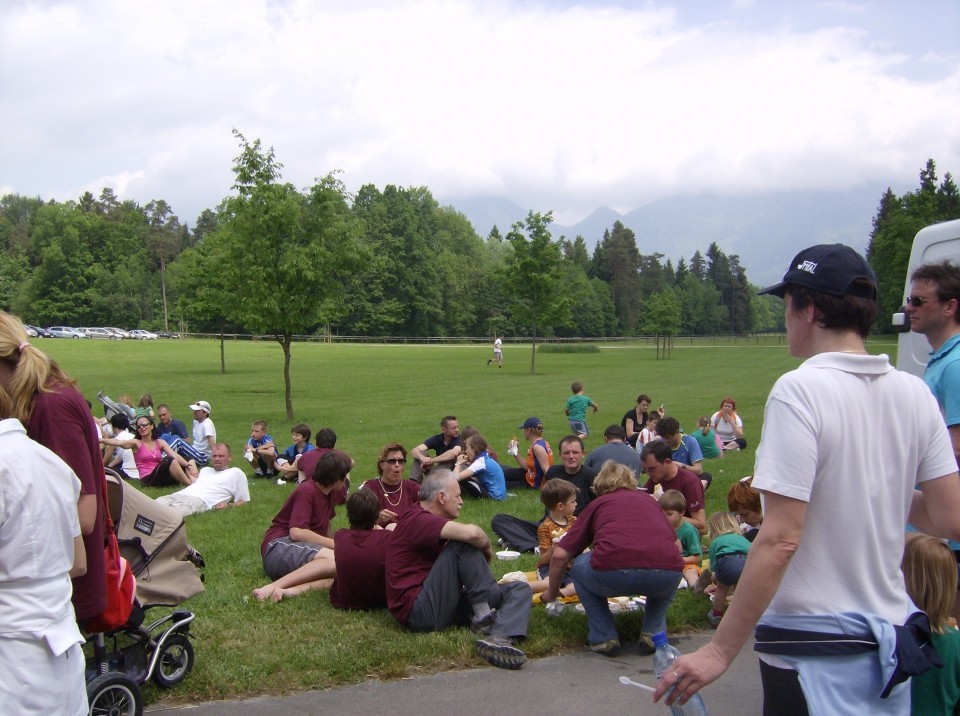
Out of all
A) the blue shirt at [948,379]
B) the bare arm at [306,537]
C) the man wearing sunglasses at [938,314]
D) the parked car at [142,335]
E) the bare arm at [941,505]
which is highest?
the man wearing sunglasses at [938,314]

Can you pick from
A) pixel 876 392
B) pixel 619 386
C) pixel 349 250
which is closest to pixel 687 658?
pixel 876 392

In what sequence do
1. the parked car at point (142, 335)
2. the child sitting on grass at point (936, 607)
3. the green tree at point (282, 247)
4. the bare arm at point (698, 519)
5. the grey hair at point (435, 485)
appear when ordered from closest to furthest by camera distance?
1. the child sitting on grass at point (936, 607)
2. the grey hair at point (435, 485)
3. the bare arm at point (698, 519)
4. the green tree at point (282, 247)
5. the parked car at point (142, 335)

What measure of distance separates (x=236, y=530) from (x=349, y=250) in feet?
40.4

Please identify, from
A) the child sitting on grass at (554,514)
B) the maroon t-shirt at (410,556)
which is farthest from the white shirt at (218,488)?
the maroon t-shirt at (410,556)

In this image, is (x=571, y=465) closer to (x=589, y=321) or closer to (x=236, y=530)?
(x=236, y=530)

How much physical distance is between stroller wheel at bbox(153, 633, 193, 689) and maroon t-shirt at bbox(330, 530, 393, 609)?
5.12 feet

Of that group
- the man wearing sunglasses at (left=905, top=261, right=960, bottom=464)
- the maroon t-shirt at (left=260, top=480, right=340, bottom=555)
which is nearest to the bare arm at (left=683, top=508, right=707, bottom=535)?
the maroon t-shirt at (left=260, top=480, right=340, bottom=555)

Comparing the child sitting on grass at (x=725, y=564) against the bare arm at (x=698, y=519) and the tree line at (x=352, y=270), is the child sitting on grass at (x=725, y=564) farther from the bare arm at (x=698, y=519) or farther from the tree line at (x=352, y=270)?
the tree line at (x=352, y=270)

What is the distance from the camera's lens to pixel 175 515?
4.98 meters

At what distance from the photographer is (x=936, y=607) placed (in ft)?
9.68

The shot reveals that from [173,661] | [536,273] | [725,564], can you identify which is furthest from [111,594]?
[536,273]

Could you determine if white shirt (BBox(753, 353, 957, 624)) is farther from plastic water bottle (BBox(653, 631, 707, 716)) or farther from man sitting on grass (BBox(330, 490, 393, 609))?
man sitting on grass (BBox(330, 490, 393, 609))

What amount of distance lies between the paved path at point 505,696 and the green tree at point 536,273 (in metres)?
35.4

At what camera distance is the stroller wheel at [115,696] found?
13.2ft
